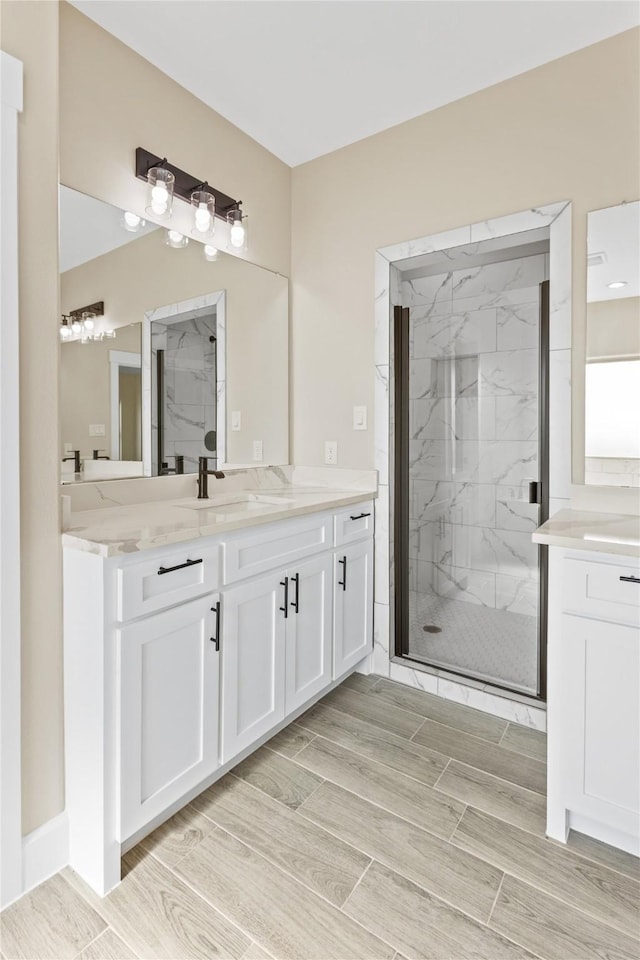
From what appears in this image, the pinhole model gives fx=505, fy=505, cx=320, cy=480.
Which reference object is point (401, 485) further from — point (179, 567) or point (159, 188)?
point (159, 188)

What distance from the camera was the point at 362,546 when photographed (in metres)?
2.48

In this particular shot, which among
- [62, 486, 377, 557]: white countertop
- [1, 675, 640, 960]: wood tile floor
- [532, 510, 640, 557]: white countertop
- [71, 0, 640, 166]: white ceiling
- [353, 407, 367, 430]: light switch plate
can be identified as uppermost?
[71, 0, 640, 166]: white ceiling

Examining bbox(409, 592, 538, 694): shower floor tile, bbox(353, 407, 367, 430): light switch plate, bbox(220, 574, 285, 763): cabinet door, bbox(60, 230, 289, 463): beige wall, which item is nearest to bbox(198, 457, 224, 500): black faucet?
bbox(60, 230, 289, 463): beige wall

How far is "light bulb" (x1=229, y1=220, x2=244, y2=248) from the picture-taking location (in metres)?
2.44

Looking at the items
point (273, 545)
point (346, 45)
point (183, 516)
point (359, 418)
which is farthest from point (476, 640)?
point (346, 45)

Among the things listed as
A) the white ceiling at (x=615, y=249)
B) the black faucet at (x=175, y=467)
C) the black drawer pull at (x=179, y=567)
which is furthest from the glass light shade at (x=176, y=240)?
the white ceiling at (x=615, y=249)

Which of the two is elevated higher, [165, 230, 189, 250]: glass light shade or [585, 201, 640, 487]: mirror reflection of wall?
[165, 230, 189, 250]: glass light shade

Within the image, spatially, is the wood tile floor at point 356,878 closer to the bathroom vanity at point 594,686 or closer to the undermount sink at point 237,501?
the bathroom vanity at point 594,686

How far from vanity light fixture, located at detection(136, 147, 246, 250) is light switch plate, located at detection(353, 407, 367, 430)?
1002 mm

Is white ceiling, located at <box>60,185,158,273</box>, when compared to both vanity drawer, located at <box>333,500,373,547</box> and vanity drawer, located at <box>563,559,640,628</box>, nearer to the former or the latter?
vanity drawer, located at <box>333,500,373,547</box>

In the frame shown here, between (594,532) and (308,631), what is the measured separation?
3.73ft

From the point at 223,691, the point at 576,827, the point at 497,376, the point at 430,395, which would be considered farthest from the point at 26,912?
the point at 497,376

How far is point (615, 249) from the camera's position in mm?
1915

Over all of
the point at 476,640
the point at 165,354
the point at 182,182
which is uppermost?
the point at 182,182
